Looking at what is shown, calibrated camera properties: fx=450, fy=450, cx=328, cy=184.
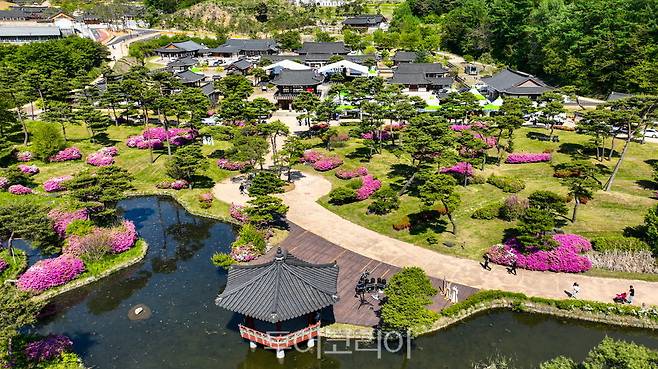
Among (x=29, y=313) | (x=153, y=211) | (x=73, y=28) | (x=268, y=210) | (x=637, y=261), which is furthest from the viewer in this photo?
(x=73, y=28)

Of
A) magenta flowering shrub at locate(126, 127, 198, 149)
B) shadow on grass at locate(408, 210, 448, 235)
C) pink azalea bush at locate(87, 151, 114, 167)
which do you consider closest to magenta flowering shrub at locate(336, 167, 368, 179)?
shadow on grass at locate(408, 210, 448, 235)

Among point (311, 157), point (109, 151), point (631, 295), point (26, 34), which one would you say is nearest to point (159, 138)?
point (109, 151)

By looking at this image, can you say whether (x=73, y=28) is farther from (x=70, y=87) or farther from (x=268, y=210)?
(x=268, y=210)

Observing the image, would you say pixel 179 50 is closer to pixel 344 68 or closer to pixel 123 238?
pixel 344 68

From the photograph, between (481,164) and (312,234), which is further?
(481,164)

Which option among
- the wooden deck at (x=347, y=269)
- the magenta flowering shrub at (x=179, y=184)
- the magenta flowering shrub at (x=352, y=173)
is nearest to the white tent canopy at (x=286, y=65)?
the magenta flowering shrub at (x=352, y=173)

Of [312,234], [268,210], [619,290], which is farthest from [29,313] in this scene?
[619,290]
